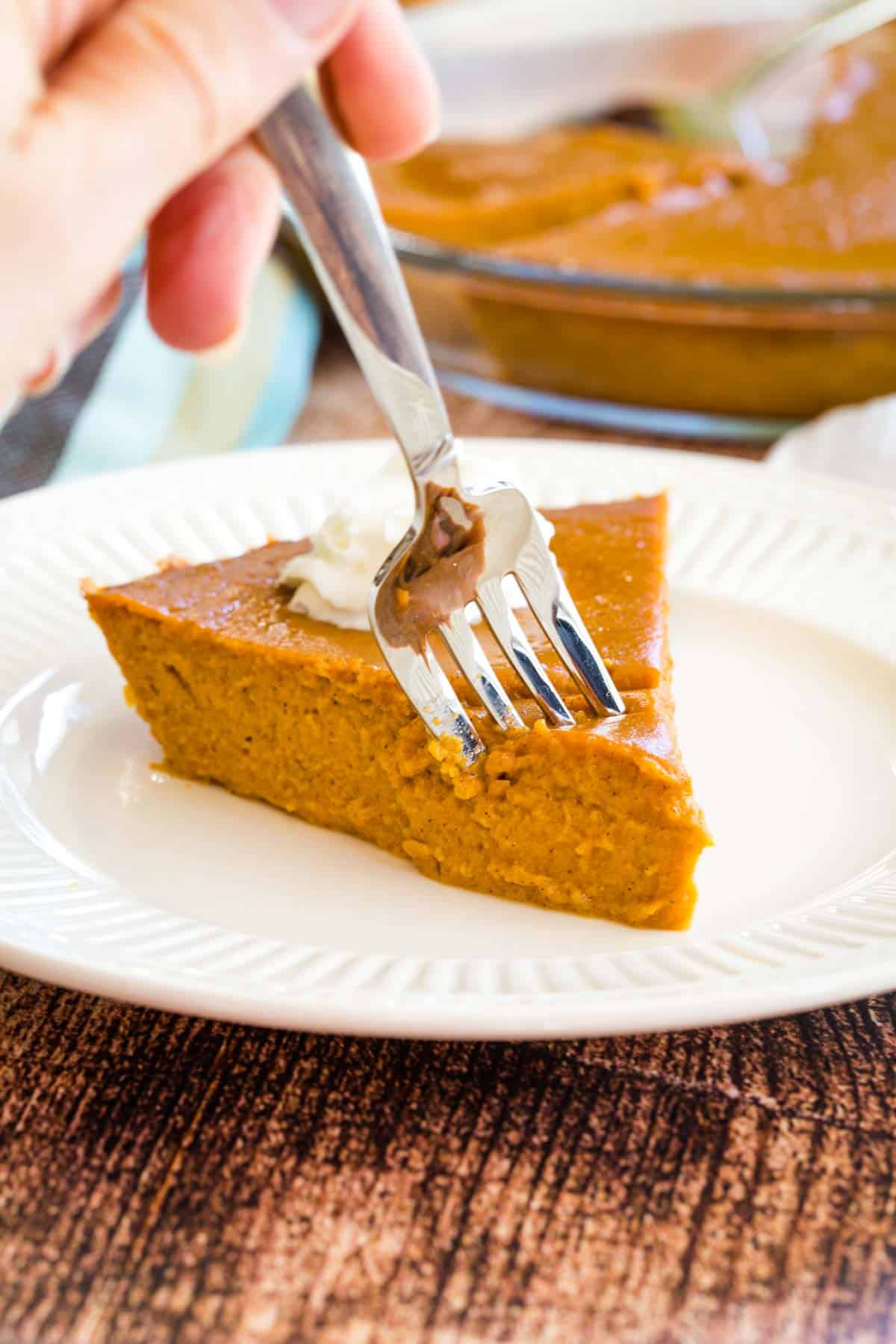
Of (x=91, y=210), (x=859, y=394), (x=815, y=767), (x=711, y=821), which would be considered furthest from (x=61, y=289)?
(x=859, y=394)

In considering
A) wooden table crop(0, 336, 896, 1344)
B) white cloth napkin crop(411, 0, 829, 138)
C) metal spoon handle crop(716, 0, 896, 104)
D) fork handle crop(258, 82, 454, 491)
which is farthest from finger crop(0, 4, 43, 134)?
metal spoon handle crop(716, 0, 896, 104)

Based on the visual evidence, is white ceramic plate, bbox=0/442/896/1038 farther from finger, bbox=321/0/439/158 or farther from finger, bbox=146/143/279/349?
finger, bbox=321/0/439/158

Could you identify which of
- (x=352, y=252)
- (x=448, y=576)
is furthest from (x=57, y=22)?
(x=448, y=576)

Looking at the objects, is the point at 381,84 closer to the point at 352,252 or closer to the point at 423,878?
the point at 352,252

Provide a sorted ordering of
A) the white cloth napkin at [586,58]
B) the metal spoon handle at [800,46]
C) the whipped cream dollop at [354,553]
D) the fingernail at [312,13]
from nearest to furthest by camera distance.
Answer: the fingernail at [312,13] < the whipped cream dollop at [354,553] < the metal spoon handle at [800,46] < the white cloth napkin at [586,58]

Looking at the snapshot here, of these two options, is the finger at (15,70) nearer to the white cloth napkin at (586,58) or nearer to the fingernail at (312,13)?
the fingernail at (312,13)

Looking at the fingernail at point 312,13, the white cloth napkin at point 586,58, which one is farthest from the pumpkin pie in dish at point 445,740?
the white cloth napkin at point 586,58
